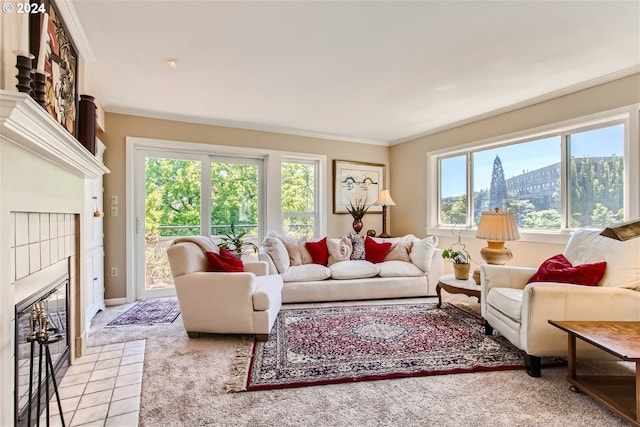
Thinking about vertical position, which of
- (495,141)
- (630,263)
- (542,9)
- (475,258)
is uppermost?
(542,9)

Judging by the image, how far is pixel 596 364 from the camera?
2146 mm

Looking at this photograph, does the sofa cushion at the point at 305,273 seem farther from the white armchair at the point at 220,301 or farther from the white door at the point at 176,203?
the white door at the point at 176,203

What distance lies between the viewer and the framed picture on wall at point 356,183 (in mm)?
5199

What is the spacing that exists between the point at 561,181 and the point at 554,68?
126cm

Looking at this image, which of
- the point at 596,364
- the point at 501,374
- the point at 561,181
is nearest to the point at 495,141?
the point at 561,181

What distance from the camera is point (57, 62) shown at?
1836mm

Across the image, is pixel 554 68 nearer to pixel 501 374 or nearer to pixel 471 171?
pixel 471 171

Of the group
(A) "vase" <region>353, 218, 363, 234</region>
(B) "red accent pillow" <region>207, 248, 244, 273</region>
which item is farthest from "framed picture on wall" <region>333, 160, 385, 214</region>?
(B) "red accent pillow" <region>207, 248, 244, 273</region>

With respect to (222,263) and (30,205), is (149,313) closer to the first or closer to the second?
(222,263)

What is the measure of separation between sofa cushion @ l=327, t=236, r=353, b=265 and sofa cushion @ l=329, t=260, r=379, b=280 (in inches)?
6.1

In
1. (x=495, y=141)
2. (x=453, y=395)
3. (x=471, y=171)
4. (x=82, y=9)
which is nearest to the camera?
(x=453, y=395)

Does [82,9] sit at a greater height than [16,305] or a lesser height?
greater

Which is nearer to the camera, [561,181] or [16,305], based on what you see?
[16,305]

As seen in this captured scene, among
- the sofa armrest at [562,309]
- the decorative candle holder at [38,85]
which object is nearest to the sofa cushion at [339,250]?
the sofa armrest at [562,309]
